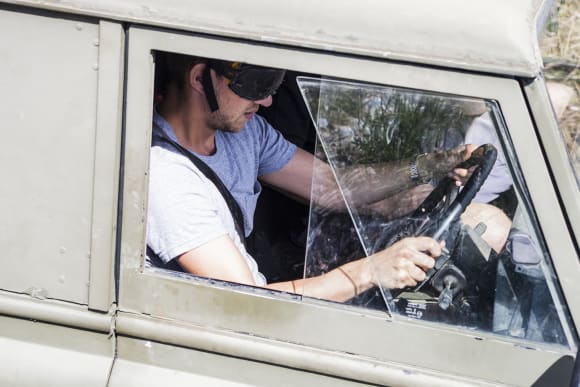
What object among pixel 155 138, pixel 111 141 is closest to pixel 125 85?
pixel 111 141

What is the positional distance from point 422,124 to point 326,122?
8.0 inches

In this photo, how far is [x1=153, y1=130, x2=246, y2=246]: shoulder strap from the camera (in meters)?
2.00

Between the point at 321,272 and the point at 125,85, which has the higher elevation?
the point at 125,85

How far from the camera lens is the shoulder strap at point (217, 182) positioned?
2.00 meters

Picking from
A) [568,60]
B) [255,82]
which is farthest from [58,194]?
[568,60]

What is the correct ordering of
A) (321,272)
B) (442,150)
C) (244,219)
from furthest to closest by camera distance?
(244,219), (321,272), (442,150)

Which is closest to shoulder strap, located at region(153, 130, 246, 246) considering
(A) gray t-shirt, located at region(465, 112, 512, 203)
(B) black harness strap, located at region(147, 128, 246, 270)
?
(B) black harness strap, located at region(147, 128, 246, 270)

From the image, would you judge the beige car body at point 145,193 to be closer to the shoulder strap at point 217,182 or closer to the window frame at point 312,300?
the window frame at point 312,300

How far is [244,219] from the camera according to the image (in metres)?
2.28

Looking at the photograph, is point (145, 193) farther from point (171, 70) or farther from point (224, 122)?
point (224, 122)

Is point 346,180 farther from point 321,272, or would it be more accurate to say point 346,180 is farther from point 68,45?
point 68,45

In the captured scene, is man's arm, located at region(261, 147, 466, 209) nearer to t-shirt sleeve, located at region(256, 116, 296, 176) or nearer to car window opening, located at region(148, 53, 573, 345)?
car window opening, located at region(148, 53, 573, 345)

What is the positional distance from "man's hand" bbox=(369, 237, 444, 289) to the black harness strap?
51 cm

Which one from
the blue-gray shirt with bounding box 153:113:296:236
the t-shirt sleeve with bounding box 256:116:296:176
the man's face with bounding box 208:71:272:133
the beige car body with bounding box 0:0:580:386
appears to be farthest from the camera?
the t-shirt sleeve with bounding box 256:116:296:176
